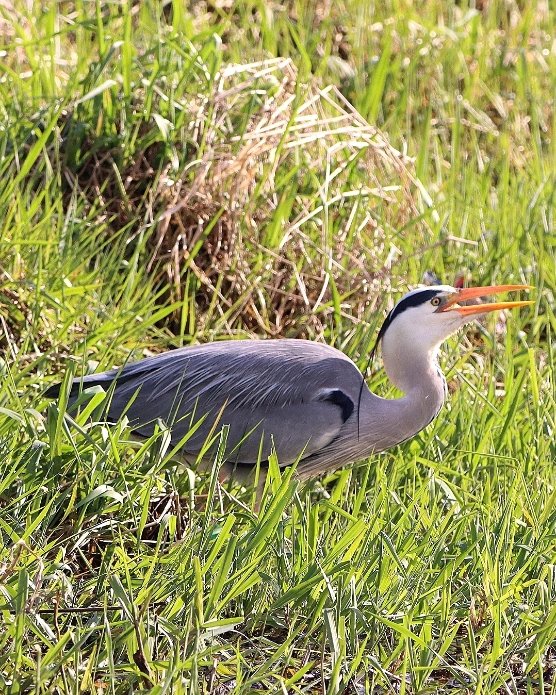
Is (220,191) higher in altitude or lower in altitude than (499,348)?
higher

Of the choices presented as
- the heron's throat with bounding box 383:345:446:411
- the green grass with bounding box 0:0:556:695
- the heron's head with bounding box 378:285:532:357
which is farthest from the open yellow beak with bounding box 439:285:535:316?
the green grass with bounding box 0:0:556:695

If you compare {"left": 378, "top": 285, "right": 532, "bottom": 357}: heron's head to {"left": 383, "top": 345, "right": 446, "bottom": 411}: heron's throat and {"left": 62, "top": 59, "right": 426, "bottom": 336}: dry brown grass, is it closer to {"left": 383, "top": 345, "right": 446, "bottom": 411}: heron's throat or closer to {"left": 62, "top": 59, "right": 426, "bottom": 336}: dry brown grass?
{"left": 383, "top": 345, "right": 446, "bottom": 411}: heron's throat

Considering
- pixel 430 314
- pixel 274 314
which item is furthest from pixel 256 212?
pixel 430 314

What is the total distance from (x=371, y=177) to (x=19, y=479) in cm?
252

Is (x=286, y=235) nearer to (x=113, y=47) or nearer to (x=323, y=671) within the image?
(x=113, y=47)

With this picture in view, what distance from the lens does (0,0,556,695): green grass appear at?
2936 mm

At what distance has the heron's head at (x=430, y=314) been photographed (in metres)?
4.07

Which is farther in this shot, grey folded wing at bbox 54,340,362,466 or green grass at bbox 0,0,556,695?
grey folded wing at bbox 54,340,362,466

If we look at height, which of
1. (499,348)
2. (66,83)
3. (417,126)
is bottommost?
(499,348)

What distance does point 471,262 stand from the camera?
526 centimetres

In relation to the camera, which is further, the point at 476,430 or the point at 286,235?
the point at 286,235

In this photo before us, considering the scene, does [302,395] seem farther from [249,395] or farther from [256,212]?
[256,212]

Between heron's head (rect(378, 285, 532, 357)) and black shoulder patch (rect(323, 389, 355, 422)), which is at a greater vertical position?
heron's head (rect(378, 285, 532, 357))

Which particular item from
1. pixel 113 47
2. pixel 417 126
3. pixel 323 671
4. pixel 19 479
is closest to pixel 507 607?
pixel 323 671
